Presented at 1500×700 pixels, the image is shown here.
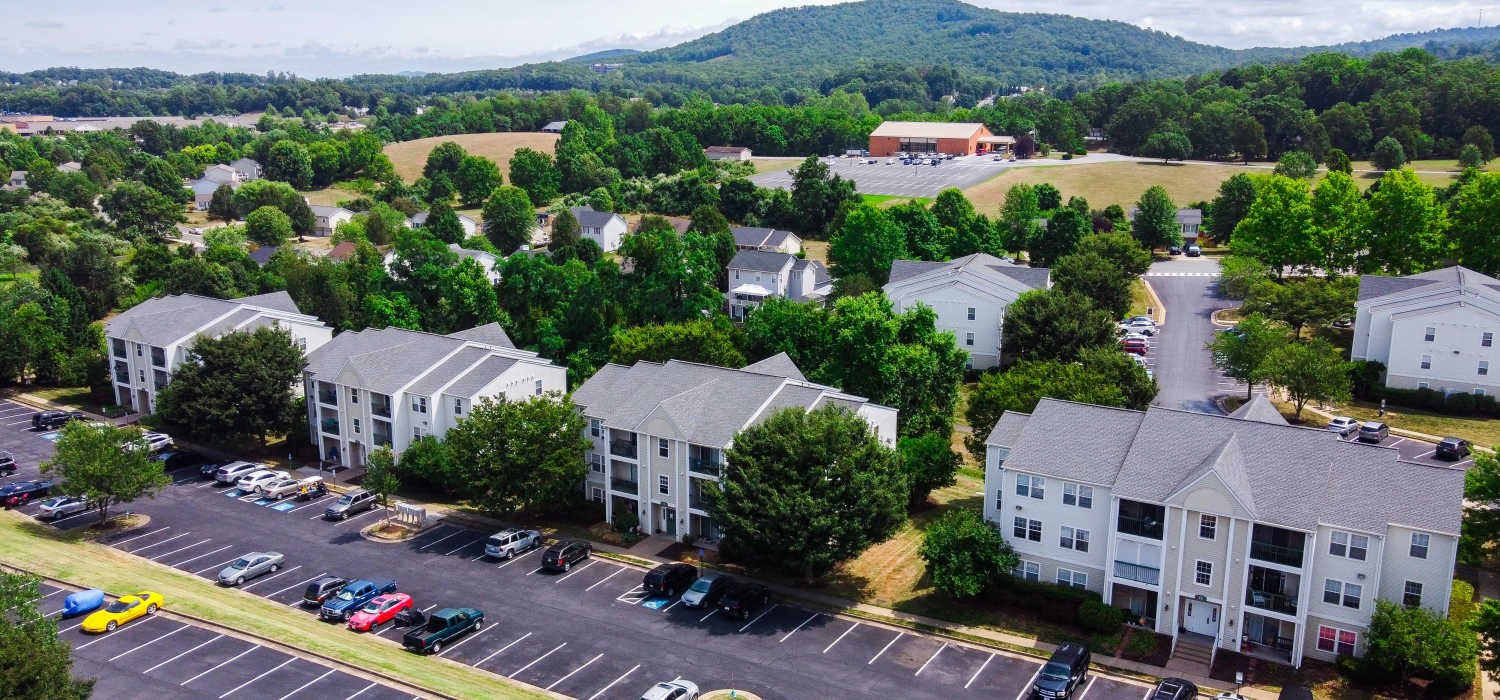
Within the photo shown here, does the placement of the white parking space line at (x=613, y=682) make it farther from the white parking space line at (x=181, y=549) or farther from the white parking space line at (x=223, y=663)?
the white parking space line at (x=181, y=549)

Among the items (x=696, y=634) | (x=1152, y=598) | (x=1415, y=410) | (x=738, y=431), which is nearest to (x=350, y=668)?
(x=696, y=634)

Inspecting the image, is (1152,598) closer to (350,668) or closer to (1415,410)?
(350,668)

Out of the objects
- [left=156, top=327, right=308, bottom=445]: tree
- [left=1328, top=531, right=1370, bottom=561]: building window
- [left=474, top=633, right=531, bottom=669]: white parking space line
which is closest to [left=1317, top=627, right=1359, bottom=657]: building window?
[left=1328, top=531, right=1370, bottom=561]: building window

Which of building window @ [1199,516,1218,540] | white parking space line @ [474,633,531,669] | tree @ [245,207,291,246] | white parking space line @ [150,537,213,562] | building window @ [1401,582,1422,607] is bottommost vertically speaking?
white parking space line @ [150,537,213,562]

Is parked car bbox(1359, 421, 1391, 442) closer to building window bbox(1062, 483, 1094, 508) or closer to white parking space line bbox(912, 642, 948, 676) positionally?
building window bbox(1062, 483, 1094, 508)

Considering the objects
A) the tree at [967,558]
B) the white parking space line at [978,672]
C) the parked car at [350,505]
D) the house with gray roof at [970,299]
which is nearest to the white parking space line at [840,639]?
the tree at [967,558]

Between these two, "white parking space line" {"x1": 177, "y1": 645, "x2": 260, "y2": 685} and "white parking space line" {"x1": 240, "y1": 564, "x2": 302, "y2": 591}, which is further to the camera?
"white parking space line" {"x1": 240, "y1": 564, "x2": 302, "y2": 591}

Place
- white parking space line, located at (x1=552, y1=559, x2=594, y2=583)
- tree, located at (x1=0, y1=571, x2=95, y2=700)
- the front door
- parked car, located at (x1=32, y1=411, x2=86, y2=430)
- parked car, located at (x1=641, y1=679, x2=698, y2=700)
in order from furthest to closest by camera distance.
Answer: parked car, located at (x1=32, y1=411, x2=86, y2=430)
white parking space line, located at (x1=552, y1=559, x2=594, y2=583)
the front door
parked car, located at (x1=641, y1=679, x2=698, y2=700)
tree, located at (x1=0, y1=571, x2=95, y2=700)
